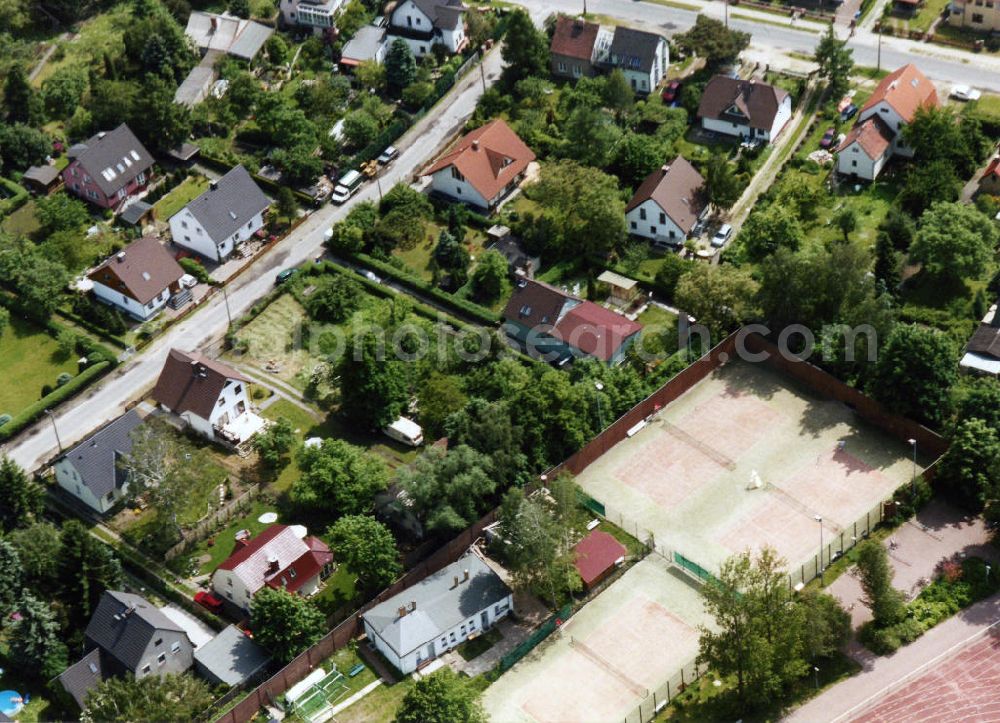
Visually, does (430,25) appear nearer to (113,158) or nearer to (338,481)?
(113,158)

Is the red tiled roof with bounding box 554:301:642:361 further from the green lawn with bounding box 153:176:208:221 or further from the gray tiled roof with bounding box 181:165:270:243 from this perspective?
the green lawn with bounding box 153:176:208:221

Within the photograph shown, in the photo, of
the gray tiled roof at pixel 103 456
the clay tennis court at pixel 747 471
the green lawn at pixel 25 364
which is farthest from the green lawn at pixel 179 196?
the clay tennis court at pixel 747 471

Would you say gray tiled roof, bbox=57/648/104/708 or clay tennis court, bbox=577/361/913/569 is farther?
clay tennis court, bbox=577/361/913/569

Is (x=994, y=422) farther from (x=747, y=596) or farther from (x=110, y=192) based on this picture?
(x=110, y=192)

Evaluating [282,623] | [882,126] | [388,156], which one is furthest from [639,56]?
[282,623]

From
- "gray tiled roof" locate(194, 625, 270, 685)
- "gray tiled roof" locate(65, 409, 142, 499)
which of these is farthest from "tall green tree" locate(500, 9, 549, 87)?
"gray tiled roof" locate(194, 625, 270, 685)

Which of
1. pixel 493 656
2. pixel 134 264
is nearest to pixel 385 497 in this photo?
pixel 493 656
